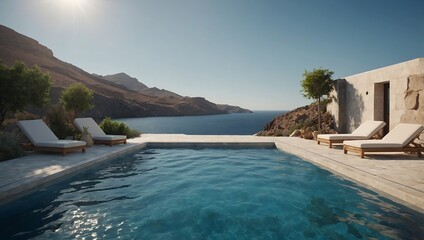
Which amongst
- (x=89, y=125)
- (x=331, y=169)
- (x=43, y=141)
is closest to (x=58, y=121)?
(x=89, y=125)

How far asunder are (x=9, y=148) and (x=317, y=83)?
1410 centimetres

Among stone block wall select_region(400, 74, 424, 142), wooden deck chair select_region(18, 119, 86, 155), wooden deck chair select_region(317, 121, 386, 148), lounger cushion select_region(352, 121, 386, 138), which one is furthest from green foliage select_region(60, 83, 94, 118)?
stone block wall select_region(400, 74, 424, 142)

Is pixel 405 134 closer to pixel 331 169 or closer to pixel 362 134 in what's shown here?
pixel 362 134

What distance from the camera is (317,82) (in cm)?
1405

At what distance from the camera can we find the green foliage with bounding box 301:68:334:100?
1398 centimetres

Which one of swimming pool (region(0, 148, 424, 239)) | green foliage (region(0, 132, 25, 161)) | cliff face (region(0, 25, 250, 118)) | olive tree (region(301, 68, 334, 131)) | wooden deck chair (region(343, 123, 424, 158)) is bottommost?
swimming pool (region(0, 148, 424, 239))

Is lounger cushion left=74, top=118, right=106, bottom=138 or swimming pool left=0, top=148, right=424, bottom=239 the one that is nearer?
swimming pool left=0, top=148, right=424, bottom=239

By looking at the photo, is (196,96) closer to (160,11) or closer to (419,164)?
(160,11)

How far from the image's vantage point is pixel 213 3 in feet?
48.6

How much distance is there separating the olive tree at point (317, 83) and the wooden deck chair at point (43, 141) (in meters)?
11.8

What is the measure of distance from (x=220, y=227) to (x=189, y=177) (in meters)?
2.93

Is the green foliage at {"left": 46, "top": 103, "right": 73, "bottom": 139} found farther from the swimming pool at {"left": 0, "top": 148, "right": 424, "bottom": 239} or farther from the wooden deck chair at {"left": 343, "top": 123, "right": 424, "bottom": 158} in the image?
the wooden deck chair at {"left": 343, "top": 123, "right": 424, "bottom": 158}

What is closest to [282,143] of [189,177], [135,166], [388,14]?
[189,177]

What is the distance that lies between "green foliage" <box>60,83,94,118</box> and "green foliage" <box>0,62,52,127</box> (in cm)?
167
